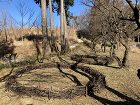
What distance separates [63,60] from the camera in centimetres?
3139

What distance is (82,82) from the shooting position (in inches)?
934

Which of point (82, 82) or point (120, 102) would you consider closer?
point (120, 102)

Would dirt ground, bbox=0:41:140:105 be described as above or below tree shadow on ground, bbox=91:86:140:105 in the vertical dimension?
above

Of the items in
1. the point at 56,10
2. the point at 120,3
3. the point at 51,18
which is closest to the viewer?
the point at 120,3

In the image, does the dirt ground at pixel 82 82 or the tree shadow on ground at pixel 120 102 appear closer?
the tree shadow on ground at pixel 120 102

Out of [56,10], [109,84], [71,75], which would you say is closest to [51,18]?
[56,10]

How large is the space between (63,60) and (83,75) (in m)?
5.89

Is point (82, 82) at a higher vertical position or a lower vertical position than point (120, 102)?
higher

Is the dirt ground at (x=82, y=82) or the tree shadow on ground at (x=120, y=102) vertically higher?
the dirt ground at (x=82, y=82)

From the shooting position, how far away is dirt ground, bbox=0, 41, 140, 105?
19.7m

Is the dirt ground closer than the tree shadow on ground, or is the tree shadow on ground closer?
the tree shadow on ground

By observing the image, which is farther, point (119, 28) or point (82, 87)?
point (119, 28)

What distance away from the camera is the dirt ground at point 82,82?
19.7 meters

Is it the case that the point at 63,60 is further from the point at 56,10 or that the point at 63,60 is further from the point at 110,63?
the point at 56,10
